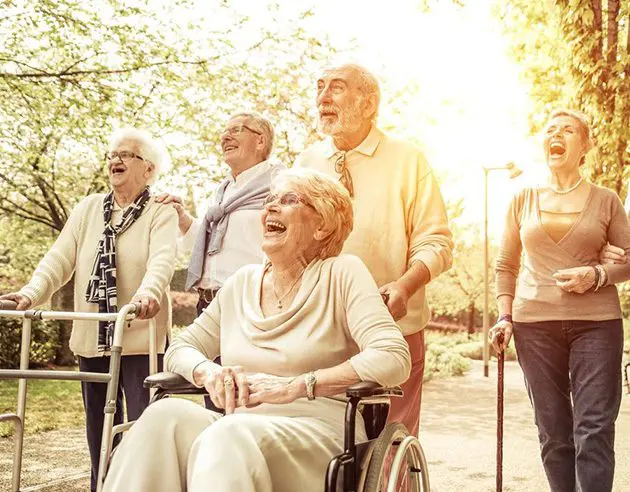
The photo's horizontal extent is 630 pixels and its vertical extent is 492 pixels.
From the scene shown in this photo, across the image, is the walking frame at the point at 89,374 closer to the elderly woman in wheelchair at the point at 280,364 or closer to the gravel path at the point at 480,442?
the elderly woman in wheelchair at the point at 280,364

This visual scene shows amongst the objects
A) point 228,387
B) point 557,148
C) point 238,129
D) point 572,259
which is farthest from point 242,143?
point 228,387

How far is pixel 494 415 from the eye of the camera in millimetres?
11375

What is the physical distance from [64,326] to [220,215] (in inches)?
475

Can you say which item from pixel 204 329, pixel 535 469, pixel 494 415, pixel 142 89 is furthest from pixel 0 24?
pixel 204 329

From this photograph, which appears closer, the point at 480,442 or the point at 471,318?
the point at 480,442


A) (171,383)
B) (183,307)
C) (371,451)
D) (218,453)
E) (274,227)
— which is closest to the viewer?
(218,453)

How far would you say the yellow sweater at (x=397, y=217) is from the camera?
3.57 m

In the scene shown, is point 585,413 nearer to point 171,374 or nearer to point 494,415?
point 171,374

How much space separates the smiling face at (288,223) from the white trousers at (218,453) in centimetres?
54

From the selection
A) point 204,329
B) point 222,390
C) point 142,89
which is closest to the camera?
point 222,390

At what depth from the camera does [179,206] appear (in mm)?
4500

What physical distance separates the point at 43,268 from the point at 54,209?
13.3 meters

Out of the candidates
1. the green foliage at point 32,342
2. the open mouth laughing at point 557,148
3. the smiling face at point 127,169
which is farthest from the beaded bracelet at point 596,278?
the green foliage at point 32,342

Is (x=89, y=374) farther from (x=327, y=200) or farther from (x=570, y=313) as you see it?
(x=570, y=313)
